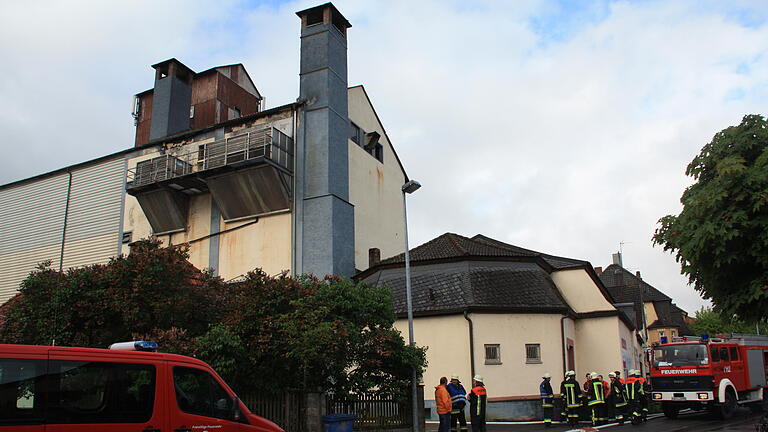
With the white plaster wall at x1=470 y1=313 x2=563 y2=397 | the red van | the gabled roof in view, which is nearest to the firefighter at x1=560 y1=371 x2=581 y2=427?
the white plaster wall at x1=470 y1=313 x2=563 y2=397

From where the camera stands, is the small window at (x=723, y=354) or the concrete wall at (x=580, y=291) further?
the concrete wall at (x=580, y=291)

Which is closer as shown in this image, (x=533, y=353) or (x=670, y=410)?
(x=670, y=410)

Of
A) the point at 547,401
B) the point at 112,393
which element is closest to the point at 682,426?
the point at 547,401

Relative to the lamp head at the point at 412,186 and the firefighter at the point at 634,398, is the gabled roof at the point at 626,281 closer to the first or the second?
the firefighter at the point at 634,398

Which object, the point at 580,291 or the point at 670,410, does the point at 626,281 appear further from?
the point at 670,410

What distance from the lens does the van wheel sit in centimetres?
2103

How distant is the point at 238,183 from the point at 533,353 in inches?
615

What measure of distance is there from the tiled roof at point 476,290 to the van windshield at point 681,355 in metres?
3.97

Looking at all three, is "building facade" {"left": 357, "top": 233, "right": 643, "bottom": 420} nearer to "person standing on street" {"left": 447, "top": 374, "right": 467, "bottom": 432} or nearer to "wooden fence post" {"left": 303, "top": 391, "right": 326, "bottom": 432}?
"person standing on street" {"left": 447, "top": 374, "right": 467, "bottom": 432}

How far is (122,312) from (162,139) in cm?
2183

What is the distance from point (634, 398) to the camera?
2077 centimetres

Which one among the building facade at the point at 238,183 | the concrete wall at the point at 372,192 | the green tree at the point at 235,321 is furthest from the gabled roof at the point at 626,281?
the green tree at the point at 235,321

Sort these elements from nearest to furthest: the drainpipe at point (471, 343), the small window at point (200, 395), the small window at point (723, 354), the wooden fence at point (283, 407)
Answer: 1. the small window at point (200, 395)
2. the wooden fence at point (283, 407)
3. the small window at point (723, 354)
4. the drainpipe at point (471, 343)

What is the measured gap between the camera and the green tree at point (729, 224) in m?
16.0
